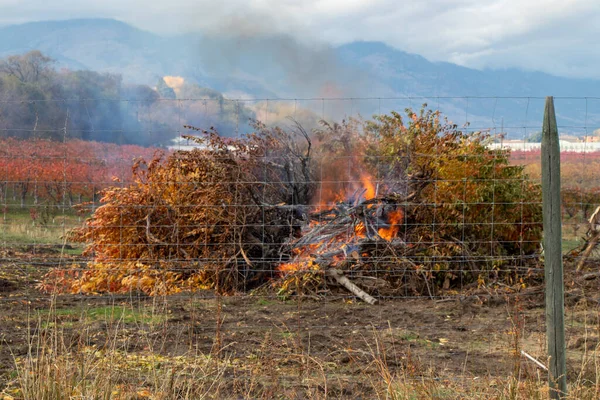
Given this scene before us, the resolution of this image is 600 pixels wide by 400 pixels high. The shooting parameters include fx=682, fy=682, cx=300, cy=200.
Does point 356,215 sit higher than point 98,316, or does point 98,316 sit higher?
point 356,215

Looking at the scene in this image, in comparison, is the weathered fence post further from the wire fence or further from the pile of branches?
the pile of branches

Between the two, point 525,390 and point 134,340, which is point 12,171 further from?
point 525,390

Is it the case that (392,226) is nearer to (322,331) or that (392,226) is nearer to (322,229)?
(322,229)

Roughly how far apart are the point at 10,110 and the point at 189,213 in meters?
31.3

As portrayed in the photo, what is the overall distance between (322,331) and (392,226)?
130 inches

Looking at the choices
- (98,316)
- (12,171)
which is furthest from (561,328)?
(12,171)

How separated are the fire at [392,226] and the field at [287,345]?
100 centimetres

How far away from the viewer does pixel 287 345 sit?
6.27 meters

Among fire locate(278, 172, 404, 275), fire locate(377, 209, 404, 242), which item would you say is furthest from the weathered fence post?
fire locate(377, 209, 404, 242)

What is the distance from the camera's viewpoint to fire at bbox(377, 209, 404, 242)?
9994 mm

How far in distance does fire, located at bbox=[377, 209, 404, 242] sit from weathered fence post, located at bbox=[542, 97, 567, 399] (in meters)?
5.69

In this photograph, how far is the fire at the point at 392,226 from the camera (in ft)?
32.8

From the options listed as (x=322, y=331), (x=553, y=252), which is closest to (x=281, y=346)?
(x=322, y=331)

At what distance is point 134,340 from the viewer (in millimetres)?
6465
